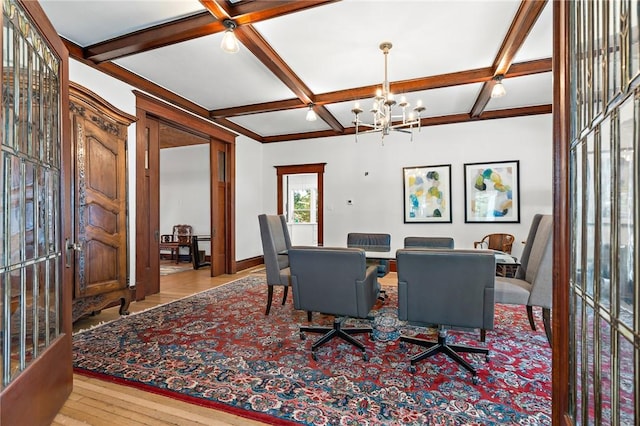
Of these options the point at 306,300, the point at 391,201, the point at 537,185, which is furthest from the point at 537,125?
the point at 306,300

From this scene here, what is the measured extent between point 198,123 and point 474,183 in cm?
504

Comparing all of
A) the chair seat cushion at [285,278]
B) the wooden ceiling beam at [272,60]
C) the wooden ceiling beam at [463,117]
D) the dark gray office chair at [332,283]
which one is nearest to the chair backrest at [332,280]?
A: the dark gray office chair at [332,283]

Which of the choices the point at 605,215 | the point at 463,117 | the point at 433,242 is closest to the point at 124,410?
the point at 605,215

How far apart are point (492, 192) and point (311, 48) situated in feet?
13.6

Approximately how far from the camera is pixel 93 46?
318 centimetres

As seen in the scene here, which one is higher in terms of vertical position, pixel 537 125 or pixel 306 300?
pixel 537 125

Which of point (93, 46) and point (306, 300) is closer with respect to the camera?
point (306, 300)

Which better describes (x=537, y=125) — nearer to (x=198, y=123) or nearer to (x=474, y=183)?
(x=474, y=183)

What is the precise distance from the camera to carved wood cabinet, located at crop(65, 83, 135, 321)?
9.36 ft

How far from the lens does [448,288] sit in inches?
79.4

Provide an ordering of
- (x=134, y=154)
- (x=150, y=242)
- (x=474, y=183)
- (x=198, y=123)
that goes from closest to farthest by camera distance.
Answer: (x=134, y=154) → (x=150, y=242) → (x=198, y=123) → (x=474, y=183)

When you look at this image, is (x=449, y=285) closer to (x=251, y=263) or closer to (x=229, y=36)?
(x=229, y=36)

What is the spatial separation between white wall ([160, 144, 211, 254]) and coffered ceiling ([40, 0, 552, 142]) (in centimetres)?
295

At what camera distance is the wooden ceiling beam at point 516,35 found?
243cm
